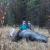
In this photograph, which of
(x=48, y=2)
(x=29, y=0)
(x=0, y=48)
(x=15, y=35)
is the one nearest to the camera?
(x=0, y=48)

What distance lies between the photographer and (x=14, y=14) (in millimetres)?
15359

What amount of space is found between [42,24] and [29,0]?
1.94 meters

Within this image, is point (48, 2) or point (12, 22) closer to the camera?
point (48, 2)

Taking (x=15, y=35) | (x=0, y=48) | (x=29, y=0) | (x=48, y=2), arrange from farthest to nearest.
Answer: (x=29, y=0), (x=48, y=2), (x=15, y=35), (x=0, y=48)

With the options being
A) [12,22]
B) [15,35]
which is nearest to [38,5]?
[12,22]

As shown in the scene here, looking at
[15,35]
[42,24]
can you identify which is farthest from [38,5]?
[15,35]

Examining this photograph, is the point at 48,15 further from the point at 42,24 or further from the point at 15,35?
the point at 15,35

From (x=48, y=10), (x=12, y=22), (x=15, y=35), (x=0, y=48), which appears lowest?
(x=12, y=22)

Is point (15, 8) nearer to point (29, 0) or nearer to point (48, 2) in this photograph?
point (29, 0)

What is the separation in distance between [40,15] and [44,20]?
1.37ft

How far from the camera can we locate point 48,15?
14.1 metres

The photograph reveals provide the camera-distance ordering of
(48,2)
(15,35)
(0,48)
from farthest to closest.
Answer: (48,2), (15,35), (0,48)

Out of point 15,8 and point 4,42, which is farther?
point 15,8

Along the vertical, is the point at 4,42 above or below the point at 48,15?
above
